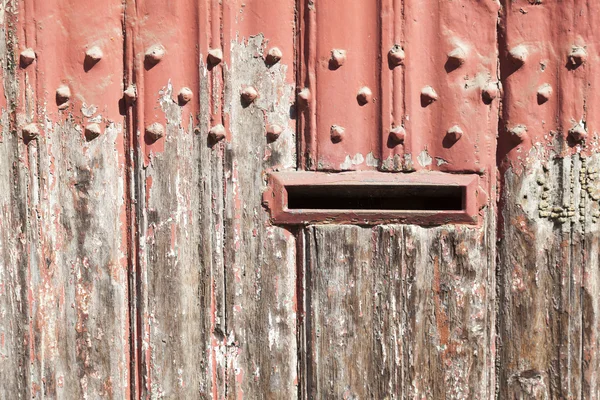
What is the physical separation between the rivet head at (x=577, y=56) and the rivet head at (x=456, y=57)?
0.21 metres

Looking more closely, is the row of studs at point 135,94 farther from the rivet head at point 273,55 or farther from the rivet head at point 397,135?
the rivet head at point 397,135

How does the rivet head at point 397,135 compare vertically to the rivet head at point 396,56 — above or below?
below

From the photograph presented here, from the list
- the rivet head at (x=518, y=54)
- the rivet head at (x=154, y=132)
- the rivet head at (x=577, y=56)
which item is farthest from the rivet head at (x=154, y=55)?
the rivet head at (x=577, y=56)

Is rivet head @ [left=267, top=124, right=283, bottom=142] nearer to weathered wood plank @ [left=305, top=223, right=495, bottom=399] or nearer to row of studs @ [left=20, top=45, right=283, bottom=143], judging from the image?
row of studs @ [left=20, top=45, right=283, bottom=143]

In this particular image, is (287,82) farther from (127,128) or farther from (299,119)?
(127,128)

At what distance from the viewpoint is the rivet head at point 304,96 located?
1242 mm

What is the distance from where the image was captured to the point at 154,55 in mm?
1244

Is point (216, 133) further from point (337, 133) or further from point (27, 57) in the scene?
point (27, 57)

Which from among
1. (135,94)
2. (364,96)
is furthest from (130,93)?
(364,96)

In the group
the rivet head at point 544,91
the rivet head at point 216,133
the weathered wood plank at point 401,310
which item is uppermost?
the rivet head at point 544,91

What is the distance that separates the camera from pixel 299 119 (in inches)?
49.6

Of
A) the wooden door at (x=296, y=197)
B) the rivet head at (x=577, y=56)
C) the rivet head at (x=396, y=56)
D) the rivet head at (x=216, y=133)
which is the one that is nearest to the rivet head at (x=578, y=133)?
the wooden door at (x=296, y=197)

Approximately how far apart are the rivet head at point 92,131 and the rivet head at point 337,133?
484 mm

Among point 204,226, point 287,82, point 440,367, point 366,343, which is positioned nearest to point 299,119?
point 287,82
